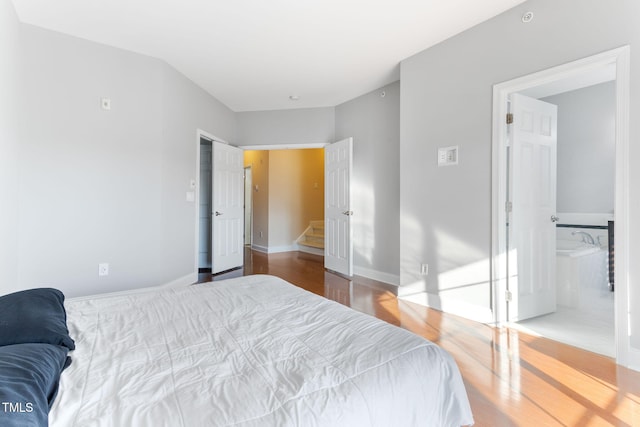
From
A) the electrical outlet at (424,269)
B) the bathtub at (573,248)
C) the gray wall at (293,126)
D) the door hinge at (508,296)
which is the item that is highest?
the gray wall at (293,126)

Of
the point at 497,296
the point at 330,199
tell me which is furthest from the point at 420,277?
the point at 330,199

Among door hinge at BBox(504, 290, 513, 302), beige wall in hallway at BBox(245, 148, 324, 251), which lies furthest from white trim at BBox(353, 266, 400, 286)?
beige wall in hallway at BBox(245, 148, 324, 251)

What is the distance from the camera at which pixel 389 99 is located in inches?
167

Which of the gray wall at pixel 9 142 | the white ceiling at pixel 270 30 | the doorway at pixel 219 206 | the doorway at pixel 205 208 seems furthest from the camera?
the doorway at pixel 205 208

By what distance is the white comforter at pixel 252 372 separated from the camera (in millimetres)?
763

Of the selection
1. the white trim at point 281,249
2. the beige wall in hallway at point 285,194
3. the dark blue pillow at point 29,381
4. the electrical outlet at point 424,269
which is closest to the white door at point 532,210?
the electrical outlet at point 424,269

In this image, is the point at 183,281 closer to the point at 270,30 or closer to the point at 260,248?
the point at 270,30

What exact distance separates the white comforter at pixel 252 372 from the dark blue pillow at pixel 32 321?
87 mm

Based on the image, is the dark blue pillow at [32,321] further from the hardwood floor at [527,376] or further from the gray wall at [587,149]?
the gray wall at [587,149]

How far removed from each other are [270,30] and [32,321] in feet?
9.17

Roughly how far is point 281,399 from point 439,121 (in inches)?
120

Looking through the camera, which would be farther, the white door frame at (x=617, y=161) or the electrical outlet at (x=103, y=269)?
the electrical outlet at (x=103, y=269)

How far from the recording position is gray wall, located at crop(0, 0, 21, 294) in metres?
2.32

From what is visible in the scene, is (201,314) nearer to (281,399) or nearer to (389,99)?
(281,399)
